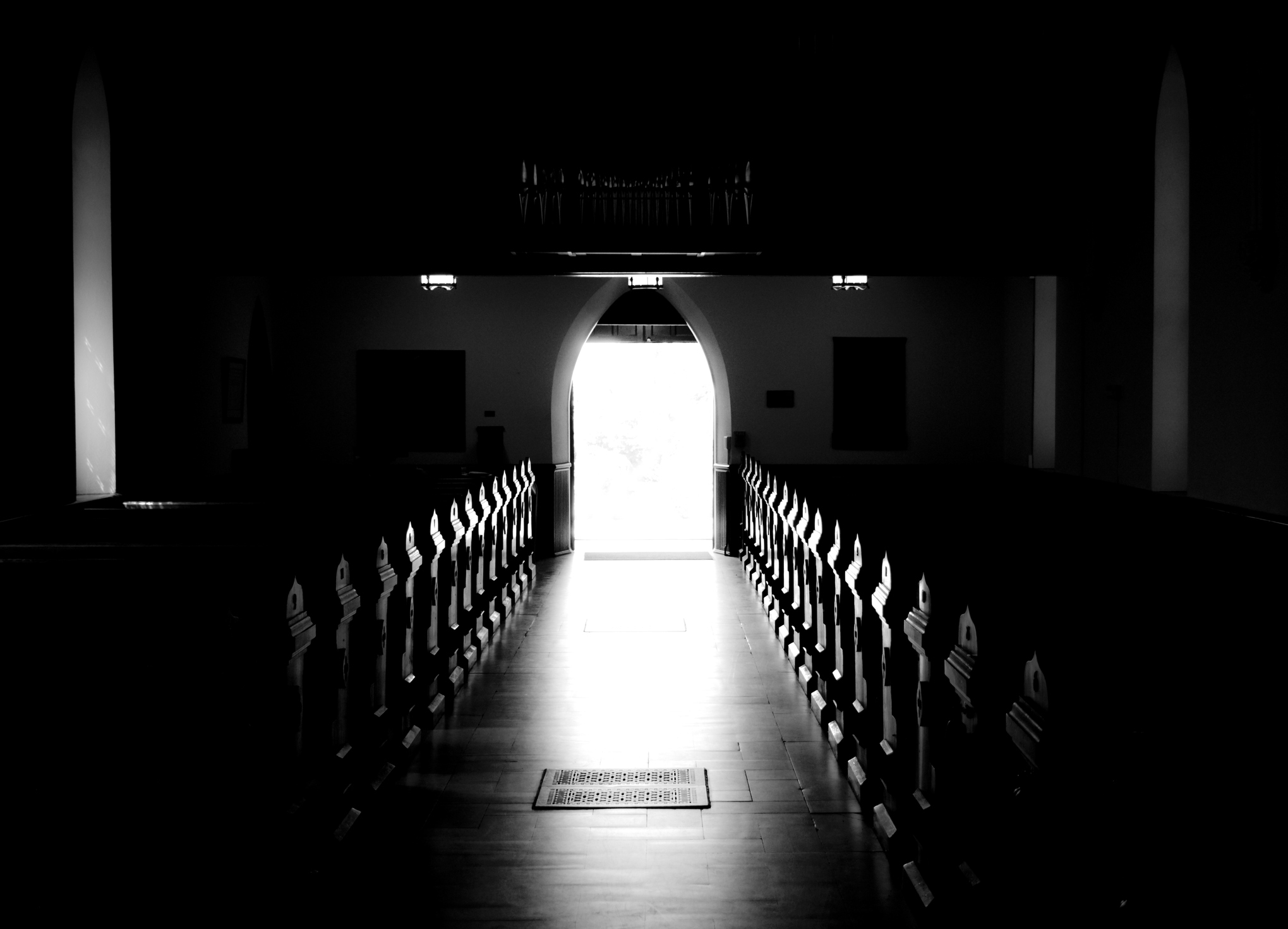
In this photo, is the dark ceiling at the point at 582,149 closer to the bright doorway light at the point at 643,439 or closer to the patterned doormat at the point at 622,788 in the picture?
the patterned doormat at the point at 622,788

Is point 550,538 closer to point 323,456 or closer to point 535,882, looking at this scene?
point 323,456

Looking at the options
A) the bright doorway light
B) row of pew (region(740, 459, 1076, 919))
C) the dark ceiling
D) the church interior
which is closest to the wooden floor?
the church interior

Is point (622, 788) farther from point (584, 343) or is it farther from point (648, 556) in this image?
point (584, 343)

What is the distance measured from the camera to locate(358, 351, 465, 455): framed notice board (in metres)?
10.7

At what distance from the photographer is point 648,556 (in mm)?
9859

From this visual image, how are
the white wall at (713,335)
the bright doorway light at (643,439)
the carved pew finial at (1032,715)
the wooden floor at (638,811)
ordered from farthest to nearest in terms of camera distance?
the bright doorway light at (643,439), the white wall at (713,335), the wooden floor at (638,811), the carved pew finial at (1032,715)

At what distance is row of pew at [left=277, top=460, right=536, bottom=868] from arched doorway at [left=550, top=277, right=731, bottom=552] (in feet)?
15.4

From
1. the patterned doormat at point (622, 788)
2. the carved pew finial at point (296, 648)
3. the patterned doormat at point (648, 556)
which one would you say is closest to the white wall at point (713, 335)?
the patterned doormat at point (648, 556)

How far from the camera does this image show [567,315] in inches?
416

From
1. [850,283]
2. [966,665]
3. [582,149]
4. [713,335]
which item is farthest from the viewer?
[713,335]

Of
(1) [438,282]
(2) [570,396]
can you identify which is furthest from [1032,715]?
(2) [570,396]

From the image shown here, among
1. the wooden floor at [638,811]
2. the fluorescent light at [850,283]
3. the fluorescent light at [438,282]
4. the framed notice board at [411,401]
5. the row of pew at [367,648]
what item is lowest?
the wooden floor at [638,811]

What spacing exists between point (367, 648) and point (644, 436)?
963 centimetres

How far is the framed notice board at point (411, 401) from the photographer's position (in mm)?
10727
